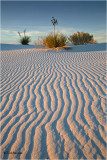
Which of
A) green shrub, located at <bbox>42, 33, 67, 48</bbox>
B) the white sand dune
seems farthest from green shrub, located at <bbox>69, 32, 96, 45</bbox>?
Result: the white sand dune

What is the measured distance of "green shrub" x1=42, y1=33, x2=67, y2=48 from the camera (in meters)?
10.5

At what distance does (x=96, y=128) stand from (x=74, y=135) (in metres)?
0.43

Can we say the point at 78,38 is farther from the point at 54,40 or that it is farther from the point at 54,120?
the point at 54,120

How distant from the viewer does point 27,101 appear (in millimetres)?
2959

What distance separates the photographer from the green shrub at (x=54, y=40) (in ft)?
34.6

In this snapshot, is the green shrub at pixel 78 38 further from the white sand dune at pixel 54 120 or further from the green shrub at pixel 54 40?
the white sand dune at pixel 54 120

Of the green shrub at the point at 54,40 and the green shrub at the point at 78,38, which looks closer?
the green shrub at the point at 54,40

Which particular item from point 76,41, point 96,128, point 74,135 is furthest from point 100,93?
point 76,41

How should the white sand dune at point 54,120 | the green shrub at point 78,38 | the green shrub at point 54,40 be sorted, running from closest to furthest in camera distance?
the white sand dune at point 54,120 < the green shrub at point 54,40 < the green shrub at point 78,38

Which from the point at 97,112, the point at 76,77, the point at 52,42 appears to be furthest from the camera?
the point at 52,42

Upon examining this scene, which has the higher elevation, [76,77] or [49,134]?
[76,77]

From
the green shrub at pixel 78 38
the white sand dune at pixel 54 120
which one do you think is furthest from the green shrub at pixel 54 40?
the white sand dune at pixel 54 120

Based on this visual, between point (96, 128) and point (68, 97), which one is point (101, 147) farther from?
point (68, 97)

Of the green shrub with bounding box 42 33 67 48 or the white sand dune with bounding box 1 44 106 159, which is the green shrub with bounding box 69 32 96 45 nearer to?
the green shrub with bounding box 42 33 67 48
